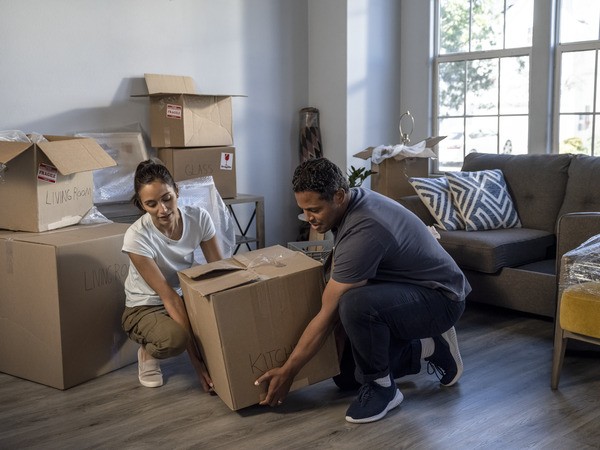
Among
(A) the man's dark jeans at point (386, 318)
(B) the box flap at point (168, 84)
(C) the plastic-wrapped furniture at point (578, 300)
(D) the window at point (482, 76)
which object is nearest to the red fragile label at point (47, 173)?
(B) the box flap at point (168, 84)

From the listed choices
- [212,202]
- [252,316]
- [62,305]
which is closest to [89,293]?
[62,305]

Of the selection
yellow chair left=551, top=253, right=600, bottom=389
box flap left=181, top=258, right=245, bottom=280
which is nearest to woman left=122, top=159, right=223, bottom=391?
box flap left=181, top=258, right=245, bottom=280

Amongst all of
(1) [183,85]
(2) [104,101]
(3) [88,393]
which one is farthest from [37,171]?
(1) [183,85]

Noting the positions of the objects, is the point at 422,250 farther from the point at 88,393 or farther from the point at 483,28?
the point at 483,28

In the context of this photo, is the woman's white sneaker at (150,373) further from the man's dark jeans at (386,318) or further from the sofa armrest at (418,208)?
the sofa armrest at (418,208)

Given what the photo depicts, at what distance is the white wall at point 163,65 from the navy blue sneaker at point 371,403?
7.57 feet

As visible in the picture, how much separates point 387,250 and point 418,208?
67.9 inches

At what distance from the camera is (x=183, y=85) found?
172 inches

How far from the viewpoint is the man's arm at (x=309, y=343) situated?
2449 millimetres

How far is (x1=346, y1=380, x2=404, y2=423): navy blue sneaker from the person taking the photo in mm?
2482

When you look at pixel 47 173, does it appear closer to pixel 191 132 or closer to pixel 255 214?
pixel 191 132

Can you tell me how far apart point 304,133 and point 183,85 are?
3.45 ft

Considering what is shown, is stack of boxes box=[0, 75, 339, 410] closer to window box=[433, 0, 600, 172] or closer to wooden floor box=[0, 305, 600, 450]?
wooden floor box=[0, 305, 600, 450]

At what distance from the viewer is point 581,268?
2.60m
